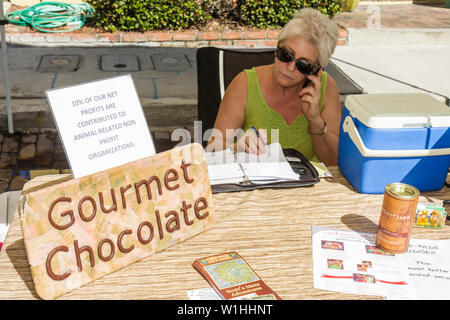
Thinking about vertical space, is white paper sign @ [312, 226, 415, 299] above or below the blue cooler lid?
below

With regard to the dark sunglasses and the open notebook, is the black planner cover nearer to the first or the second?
the open notebook

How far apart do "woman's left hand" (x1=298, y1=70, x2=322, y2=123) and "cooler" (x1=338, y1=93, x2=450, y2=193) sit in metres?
0.49

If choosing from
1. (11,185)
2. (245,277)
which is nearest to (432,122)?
(245,277)

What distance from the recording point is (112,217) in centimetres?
136

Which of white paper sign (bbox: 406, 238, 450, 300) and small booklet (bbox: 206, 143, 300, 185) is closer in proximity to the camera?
white paper sign (bbox: 406, 238, 450, 300)

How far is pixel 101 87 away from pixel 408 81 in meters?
5.04

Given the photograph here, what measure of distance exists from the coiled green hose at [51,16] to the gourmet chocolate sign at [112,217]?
6.23 meters

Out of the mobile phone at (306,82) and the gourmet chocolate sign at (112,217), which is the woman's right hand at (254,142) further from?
the mobile phone at (306,82)

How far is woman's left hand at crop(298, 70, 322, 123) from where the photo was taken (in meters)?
2.37

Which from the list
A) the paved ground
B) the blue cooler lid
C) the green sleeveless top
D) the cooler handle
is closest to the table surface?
the cooler handle

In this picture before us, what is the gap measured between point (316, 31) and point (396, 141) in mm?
830

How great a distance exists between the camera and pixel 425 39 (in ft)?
23.9

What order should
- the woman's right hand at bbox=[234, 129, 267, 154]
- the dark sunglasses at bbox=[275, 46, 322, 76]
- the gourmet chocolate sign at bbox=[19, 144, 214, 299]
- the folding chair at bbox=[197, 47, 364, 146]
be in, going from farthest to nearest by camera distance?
the folding chair at bbox=[197, 47, 364, 146], the dark sunglasses at bbox=[275, 46, 322, 76], the woman's right hand at bbox=[234, 129, 267, 154], the gourmet chocolate sign at bbox=[19, 144, 214, 299]
